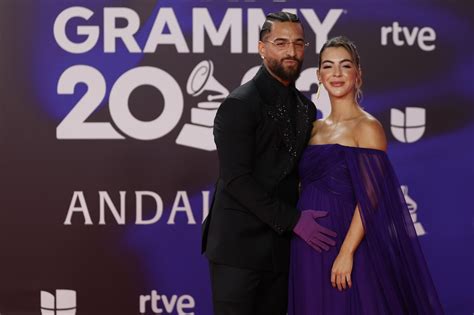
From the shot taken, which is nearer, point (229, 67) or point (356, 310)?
point (356, 310)

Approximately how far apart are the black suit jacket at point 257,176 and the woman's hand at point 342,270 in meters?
0.20

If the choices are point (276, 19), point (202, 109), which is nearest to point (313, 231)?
point (276, 19)

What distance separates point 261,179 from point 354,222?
1.18 ft

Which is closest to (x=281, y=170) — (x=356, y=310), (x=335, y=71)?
(x=335, y=71)

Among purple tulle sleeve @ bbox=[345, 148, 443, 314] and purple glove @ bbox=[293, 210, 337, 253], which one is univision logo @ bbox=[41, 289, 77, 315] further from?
purple tulle sleeve @ bbox=[345, 148, 443, 314]

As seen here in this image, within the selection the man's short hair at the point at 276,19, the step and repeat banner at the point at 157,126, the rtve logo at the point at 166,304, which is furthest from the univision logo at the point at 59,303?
the man's short hair at the point at 276,19

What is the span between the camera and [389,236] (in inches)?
92.7

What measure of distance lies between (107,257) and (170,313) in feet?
1.49

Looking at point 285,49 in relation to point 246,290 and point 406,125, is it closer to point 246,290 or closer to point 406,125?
point 246,290

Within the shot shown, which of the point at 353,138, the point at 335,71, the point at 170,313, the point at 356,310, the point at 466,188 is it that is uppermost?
the point at 335,71

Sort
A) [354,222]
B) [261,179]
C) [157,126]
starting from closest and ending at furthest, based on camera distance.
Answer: [354,222], [261,179], [157,126]

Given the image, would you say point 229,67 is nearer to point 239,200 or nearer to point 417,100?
point 417,100

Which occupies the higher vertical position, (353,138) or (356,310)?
(353,138)

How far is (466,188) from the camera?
374 centimetres
